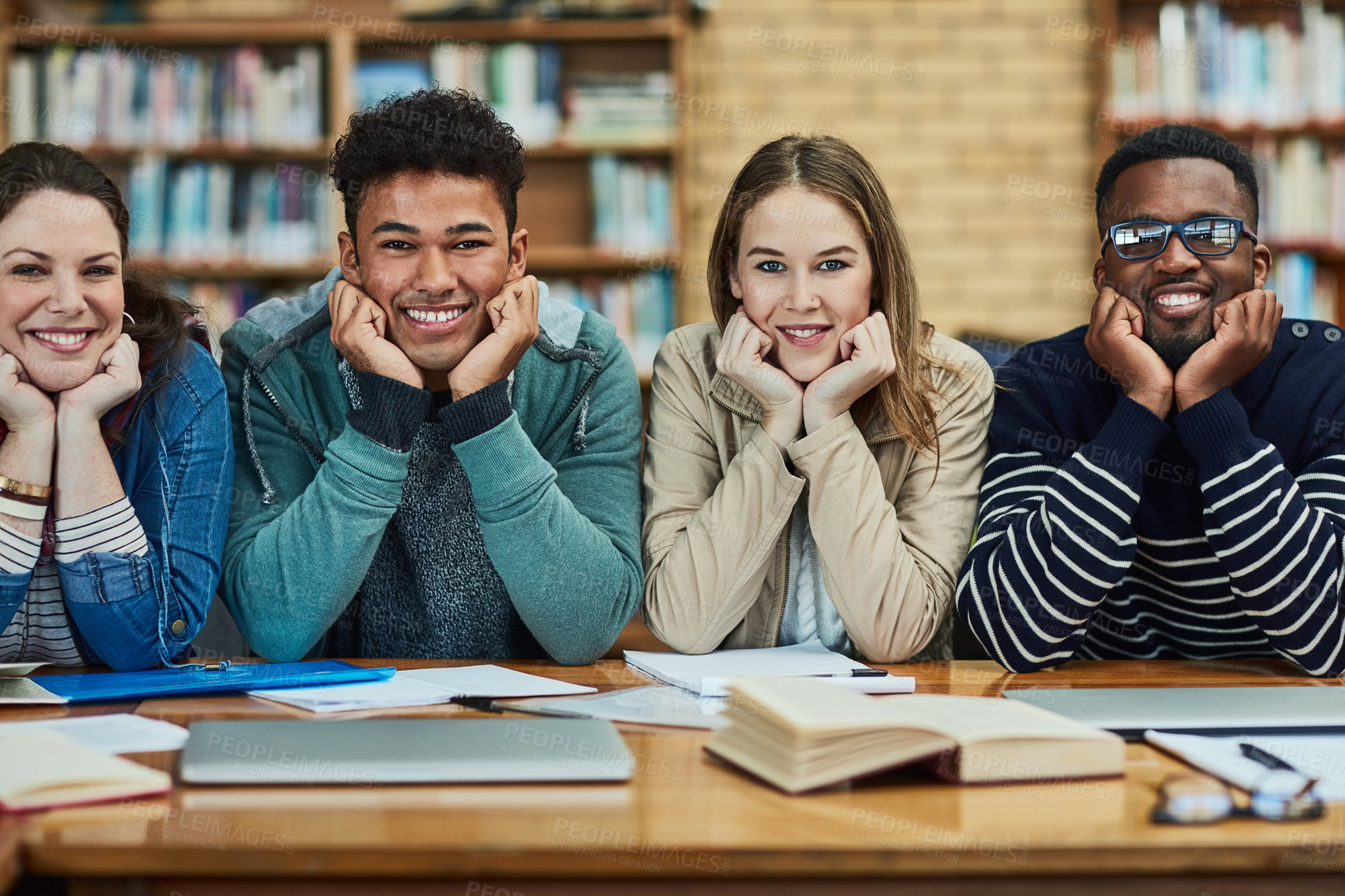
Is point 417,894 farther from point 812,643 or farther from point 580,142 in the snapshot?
point 580,142

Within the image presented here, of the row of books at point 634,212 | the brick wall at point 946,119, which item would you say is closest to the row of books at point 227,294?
the row of books at point 634,212

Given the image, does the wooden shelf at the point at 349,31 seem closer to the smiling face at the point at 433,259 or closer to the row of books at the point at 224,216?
the row of books at the point at 224,216

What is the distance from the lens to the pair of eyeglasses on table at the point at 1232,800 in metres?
0.92

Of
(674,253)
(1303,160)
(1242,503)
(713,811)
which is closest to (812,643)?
(1242,503)

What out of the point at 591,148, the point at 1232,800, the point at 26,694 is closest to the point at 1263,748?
the point at 1232,800

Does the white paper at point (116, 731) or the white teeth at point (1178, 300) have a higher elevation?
the white teeth at point (1178, 300)

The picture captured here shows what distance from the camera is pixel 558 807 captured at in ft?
3.08

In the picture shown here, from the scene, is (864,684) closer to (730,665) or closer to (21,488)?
(730,665)

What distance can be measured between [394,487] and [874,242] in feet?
2.59

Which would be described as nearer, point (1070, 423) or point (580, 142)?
point (1070, 423)

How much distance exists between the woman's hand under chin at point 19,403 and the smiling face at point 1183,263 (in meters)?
1.47

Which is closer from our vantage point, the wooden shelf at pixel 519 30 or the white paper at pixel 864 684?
the white paper at pixel 864 684

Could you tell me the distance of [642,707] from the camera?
1.29m

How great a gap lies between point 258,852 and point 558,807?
225 millimetres
